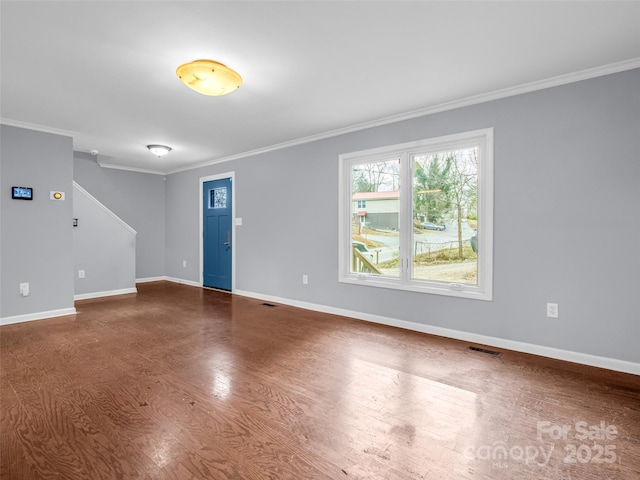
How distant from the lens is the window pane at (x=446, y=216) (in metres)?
3.66

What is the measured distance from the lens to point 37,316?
4.41 metres

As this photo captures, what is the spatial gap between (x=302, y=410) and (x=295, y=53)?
2.66 metres

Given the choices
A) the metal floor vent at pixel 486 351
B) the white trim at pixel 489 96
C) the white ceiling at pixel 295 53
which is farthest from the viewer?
the metal floor vent at pixel 486 351

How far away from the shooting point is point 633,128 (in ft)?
9.00

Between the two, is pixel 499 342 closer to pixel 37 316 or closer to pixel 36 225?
pixel 37 316

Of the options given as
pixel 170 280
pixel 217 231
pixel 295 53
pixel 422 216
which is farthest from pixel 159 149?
pixel 422 216

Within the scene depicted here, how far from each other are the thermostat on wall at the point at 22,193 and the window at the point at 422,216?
13.5 feet

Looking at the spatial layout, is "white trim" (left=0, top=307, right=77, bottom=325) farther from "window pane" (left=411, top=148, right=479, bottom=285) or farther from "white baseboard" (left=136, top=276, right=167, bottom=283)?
"window pane" (left=411, top=148, right=479, bottom=285)

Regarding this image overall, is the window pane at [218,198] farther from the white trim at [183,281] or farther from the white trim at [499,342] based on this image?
the white trim at [499,342]

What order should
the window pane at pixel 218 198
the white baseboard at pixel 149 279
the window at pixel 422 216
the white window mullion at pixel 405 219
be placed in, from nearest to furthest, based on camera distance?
1. the window at pixel 422 216
2. the white window mullion at pixel 405 219
3. the window pane at pixel 218 198
4. the white baseboard at pixel 149 279

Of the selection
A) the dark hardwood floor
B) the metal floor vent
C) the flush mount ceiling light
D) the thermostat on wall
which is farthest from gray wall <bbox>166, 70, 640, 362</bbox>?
the thermostat on wall

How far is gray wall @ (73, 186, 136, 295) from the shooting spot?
5688 mm

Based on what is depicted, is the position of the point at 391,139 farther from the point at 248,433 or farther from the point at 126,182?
the point at 126,182

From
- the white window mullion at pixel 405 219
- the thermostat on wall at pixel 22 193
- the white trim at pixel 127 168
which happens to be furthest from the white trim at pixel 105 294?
the white window mullion at pixel 405 219
